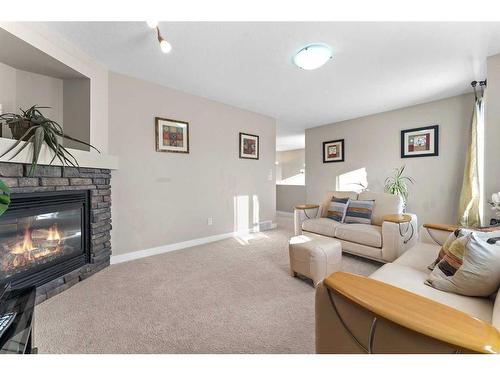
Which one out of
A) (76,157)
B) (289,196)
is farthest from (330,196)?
(76,157)

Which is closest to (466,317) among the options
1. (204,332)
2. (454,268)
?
(454,268)

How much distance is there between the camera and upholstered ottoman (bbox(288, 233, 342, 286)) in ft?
6.08

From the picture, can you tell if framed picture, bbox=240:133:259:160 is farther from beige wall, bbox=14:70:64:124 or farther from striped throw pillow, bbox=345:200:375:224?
beige wall, bbox=14:70:64:124

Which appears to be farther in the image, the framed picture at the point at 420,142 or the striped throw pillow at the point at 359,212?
the framed picture at the point at 420,142

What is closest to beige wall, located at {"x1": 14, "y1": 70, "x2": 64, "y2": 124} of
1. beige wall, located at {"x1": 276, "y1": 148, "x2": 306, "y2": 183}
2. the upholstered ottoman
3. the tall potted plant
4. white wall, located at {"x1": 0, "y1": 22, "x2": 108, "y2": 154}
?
white wall, located at {"x1": 0, "y1": 22, "x2": 108, "y2": 154}

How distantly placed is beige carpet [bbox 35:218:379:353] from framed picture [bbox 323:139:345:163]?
8.64ft

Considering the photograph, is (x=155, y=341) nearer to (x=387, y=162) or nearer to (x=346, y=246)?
(x=346, y=246)

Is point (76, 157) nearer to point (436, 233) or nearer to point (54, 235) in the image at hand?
point (54, 235)

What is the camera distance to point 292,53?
6.75 ft

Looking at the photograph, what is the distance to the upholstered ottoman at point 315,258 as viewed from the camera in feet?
6.08

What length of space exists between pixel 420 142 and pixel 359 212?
6.31 feet

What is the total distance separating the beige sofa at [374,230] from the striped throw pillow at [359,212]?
7cm

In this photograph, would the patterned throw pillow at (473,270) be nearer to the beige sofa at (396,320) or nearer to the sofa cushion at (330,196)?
the beige sofa at (396,320)

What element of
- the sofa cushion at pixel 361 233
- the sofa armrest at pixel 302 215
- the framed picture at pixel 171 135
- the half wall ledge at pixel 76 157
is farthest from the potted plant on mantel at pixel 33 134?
the sofa cushion at pixel 361 233
